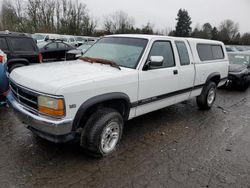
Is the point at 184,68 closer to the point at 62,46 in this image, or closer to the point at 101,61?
the point at 101,61

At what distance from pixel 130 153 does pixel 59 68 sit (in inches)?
72.0

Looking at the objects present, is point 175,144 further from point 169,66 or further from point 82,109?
point 82,109

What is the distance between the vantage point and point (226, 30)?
59.6m

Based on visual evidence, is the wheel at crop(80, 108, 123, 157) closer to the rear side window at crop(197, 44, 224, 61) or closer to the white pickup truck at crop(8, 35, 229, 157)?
the white pickup truck at crop(8, 35, 229, 157)

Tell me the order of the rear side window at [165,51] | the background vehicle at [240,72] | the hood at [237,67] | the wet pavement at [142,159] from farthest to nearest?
the hood at [237,67] → the background vehicle at [240,72] → the rear side window at [165,51] → the wet pavement at [142,159]

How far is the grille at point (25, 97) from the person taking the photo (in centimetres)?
308

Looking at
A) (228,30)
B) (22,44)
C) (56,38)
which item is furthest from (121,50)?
(228,30)

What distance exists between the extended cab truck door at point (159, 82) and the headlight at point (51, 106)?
1492 mm

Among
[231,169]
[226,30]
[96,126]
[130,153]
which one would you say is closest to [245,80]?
[231,169]

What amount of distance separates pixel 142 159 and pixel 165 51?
87.2 inches

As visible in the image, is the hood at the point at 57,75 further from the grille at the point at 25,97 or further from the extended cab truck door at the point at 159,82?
the extended cab truck door at the point at 159,82

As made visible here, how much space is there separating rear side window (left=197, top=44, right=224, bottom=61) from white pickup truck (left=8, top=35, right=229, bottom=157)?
0.38 meters

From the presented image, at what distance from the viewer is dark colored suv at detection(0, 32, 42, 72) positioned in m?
→ 7.87

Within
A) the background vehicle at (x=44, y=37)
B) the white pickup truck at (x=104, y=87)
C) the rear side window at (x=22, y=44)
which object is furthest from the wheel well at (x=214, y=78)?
the background vehicle at (x=44, y=37)
